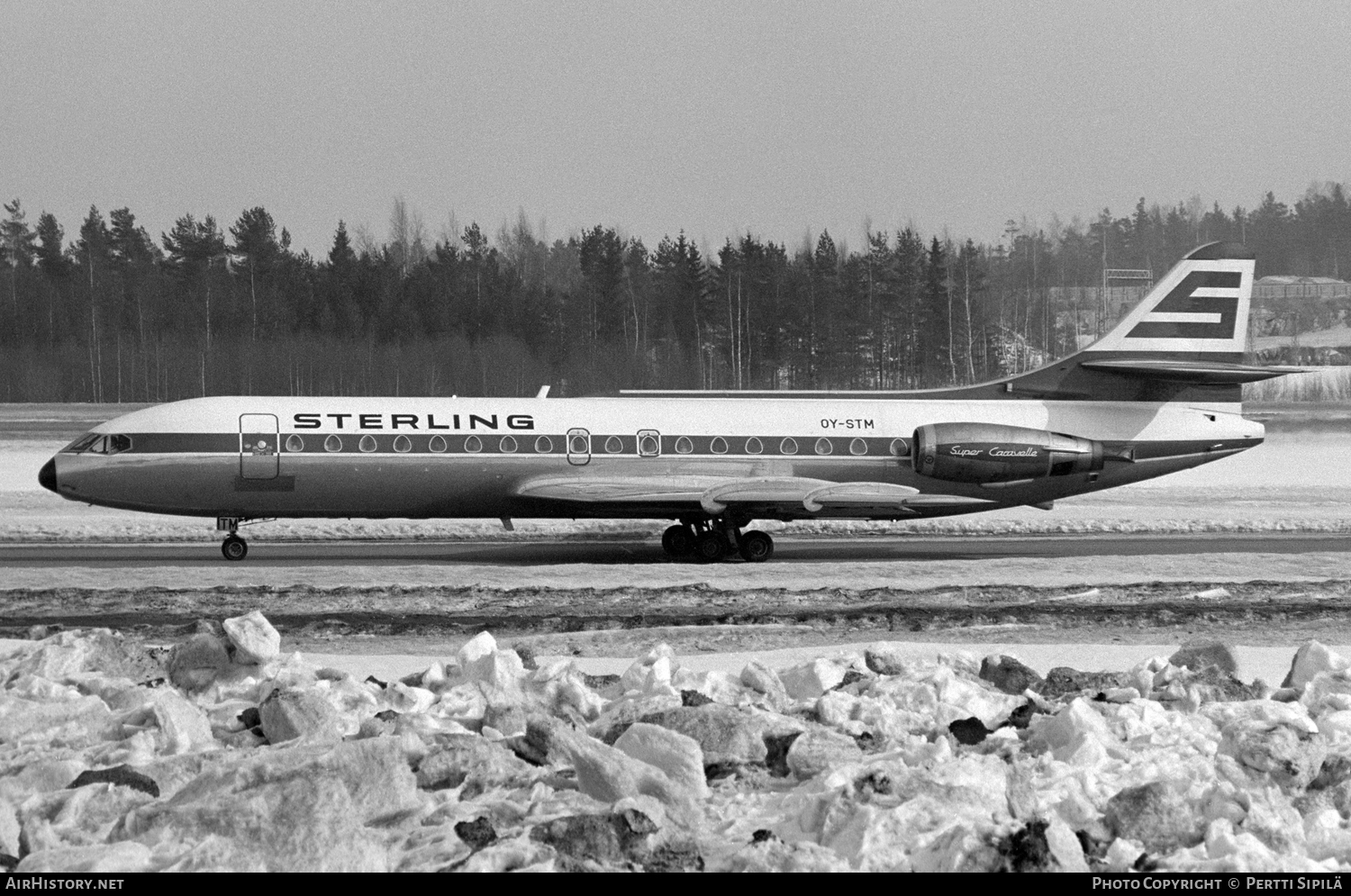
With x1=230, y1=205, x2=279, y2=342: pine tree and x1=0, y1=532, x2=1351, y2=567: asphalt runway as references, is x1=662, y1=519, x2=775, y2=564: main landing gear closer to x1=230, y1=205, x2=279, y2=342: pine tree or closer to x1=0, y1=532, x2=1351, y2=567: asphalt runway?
x1=0, y1=532, x2=1351, y2=567: asphalt runway

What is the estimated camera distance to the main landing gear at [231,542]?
77.5ft

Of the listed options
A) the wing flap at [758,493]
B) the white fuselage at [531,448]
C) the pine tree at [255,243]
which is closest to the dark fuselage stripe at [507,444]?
the white fuselage at [531,448]

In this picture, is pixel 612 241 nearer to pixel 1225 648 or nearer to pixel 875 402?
pixel 875 402

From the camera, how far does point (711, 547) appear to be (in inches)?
979

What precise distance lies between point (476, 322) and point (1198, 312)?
1898 inches

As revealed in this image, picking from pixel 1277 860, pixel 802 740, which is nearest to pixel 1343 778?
pixel 1277 860

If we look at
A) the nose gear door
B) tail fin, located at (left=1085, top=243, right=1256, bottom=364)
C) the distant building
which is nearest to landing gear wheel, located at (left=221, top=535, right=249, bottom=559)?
the nose gear door

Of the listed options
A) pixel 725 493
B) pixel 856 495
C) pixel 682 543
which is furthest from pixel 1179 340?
pixel 682 543

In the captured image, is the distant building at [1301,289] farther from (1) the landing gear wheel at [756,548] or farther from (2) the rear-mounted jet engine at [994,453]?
(1) the landing gear wheel at [756,548]

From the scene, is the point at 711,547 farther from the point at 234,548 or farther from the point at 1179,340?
the point at 1179,340

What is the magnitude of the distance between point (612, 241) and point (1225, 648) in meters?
68.7

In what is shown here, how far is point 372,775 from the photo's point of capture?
843 cm

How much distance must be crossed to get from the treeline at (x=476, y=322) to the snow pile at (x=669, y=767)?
51.3m

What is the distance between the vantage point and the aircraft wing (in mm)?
24000
